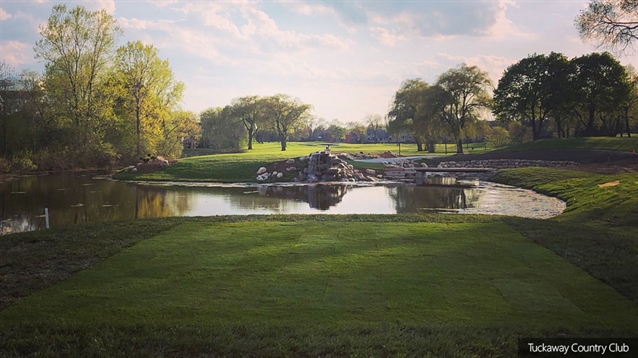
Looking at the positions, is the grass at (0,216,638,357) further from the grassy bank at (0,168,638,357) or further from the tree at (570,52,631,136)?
the tree at (570,52,631,136)

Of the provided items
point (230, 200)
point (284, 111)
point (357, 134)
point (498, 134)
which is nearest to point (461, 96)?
point (498, 134)

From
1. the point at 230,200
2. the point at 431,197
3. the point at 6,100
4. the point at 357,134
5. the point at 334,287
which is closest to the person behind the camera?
the point at 334,287

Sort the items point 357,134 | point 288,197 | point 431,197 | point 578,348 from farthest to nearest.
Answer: point 357,134
point 288,197
point 431,197
point 578,348

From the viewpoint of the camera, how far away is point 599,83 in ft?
158

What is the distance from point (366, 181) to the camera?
3244cm

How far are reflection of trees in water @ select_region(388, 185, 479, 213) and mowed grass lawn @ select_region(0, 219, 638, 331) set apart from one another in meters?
9.77

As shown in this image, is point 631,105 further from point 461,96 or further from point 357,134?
point 357,134

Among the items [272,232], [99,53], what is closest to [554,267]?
[272,232]

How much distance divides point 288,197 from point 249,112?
5251 cm

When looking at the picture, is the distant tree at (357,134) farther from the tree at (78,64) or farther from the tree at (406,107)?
the tree at (78,64)

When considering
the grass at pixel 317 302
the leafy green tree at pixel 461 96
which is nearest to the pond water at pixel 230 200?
the grass at pixel 317 302

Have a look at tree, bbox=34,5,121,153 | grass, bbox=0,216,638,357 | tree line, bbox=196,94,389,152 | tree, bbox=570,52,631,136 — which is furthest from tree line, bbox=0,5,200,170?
tree, bbox=570,52,631,136

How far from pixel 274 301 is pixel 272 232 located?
177 inches

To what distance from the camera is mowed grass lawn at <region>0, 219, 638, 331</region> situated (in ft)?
17.6
